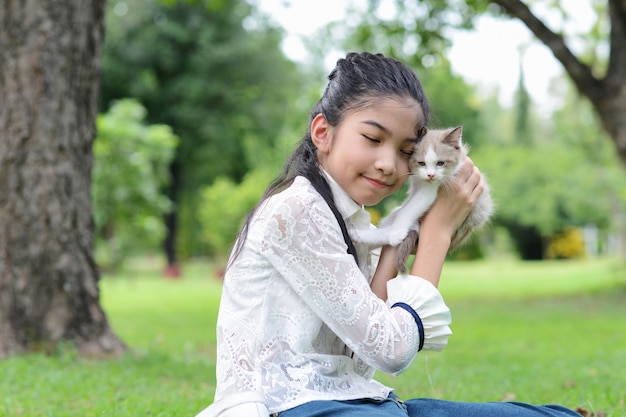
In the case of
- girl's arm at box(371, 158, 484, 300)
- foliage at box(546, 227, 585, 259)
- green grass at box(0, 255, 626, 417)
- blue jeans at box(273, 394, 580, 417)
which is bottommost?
foliage at box(546, 227, 585, 259)

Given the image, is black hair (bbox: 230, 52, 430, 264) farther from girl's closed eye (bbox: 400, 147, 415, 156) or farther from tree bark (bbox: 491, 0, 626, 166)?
tree bark (bbox: 491, 0, 626, 166)

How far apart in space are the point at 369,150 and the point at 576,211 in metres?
28.5

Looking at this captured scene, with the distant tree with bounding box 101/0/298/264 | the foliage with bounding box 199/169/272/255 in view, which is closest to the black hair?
the foliage with bounding box 199/169/272/255

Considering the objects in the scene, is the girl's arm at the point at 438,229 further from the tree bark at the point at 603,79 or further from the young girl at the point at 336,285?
the tree bark at the point at 603,79

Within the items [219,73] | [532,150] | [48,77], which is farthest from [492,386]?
[532,150]

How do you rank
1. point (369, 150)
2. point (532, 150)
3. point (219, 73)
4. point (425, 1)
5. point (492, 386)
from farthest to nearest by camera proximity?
point (532, 150) < point (219, 73) < point (425, 1) < point (492, 386) < point (369, 150)

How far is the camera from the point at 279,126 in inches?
Answer: 1228

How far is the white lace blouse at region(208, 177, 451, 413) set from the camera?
2.17 metres

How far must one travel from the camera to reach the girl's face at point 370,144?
233cm

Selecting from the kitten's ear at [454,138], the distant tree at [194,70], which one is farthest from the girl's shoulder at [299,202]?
the distant tree at [194,70]

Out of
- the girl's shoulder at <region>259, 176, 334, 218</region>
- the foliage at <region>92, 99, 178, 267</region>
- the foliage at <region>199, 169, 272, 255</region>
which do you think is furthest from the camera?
the foliage at <region>199, 169, 272, 255</region>

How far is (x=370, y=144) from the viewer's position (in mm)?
2354

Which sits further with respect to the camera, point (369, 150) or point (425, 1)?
point (425, 1)

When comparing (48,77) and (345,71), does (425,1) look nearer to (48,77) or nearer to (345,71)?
(48,77)
